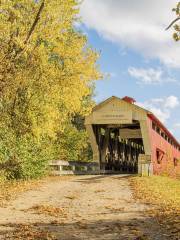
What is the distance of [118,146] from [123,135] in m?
4.22

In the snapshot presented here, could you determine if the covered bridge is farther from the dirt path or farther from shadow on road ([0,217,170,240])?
shadow on road ([0,217,170,240])

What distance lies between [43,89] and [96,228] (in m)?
11.9

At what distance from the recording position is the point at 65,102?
22656mm

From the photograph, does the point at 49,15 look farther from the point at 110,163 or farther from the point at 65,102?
the point at 110,163

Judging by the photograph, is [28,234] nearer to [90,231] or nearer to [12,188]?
[90,231]

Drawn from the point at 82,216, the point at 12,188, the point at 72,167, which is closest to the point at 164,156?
the point at 72,167

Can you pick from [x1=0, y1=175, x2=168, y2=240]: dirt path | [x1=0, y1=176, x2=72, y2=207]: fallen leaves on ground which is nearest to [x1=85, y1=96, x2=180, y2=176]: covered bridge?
[x1=0, y1=176, x2=72, y2=207]: fallen leaves on ground

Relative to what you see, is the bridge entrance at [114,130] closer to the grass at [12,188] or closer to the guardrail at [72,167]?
the guardrail at [72,167]

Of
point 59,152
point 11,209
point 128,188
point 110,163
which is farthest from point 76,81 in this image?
point 110,163

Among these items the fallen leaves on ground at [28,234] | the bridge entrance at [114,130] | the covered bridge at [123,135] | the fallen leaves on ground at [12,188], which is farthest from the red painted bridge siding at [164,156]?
the fallen leaves on ground at [28,234]

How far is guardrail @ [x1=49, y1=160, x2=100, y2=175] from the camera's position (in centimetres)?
2911

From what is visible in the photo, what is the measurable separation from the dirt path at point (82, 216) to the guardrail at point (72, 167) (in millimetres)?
10942

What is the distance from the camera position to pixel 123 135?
39594 millimetres

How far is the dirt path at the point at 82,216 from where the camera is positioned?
31.4 ft
